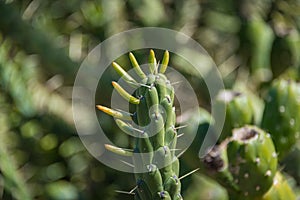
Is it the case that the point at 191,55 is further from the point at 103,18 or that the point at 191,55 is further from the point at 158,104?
the point at 158,104

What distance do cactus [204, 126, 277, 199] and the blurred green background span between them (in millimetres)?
318

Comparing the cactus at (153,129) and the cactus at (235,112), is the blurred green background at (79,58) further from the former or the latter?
the cactus at (153,129)

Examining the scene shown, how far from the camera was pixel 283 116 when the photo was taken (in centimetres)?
178

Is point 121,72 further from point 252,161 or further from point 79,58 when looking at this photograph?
point 79,58

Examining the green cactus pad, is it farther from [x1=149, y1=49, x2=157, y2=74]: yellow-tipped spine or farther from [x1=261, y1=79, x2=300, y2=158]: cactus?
[x1=149, y1=49, x2=157, y2=74]: yellow-tipped spine

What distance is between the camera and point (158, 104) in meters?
1.15

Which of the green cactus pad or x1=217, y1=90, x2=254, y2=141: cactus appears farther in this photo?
x1=217, y1=90, x2=254, y2=141: cactus

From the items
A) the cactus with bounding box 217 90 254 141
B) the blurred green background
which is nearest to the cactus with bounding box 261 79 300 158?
the cactus with bounding box 217 90 254 141

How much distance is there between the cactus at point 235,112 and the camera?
1.75 metres

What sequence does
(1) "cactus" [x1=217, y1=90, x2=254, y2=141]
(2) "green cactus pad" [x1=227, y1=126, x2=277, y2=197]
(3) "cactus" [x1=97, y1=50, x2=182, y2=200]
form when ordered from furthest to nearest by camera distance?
(1) "cactus" [x1=217, y1=90, x2=254, y2=141] < (2) "green cactus pad" [x1=227, y1=126, x2=277, y2=197] < (3) "cactus" [x1=97, y1=50, x2=182, y2=200]

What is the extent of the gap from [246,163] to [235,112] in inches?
6.4

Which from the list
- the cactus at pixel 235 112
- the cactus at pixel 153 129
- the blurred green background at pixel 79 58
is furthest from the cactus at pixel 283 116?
the cactus at pixel 153 129

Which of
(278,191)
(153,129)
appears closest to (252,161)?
(278,191)

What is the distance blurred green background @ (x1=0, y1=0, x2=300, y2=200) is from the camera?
2.20 m
